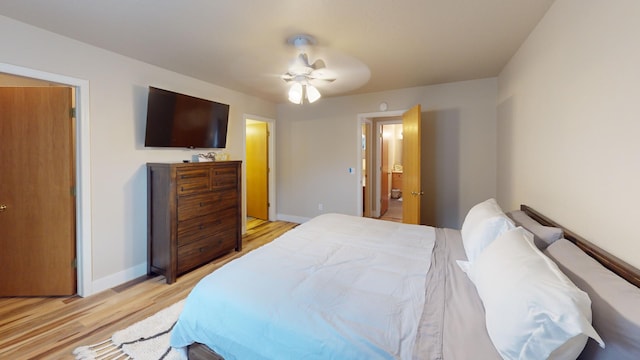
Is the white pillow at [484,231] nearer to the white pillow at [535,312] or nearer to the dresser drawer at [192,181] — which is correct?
the white pillow at [535,312]

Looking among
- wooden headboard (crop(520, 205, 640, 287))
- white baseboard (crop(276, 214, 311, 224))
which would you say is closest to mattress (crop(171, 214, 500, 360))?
wooden headboard (crop(520, 205, 640, 287))

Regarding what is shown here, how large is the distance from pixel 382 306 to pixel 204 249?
104 inches

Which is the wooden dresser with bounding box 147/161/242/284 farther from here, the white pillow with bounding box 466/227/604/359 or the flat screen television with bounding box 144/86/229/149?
the white pillow with bounding box 466/227/604/359

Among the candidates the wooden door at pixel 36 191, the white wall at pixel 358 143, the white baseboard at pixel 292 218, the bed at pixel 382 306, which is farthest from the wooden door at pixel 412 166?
the wooden door at pixel 36 191

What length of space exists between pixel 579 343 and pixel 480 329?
30 cm

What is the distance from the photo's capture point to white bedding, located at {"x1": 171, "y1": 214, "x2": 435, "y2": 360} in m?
1.04

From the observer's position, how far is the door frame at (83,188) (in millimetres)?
2492

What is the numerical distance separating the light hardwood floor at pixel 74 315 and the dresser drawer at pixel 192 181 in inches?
38.2

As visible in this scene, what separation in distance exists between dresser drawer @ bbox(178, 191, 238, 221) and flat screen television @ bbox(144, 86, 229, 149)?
0.73 metres

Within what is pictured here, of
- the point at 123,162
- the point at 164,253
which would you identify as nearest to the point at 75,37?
the point at 123,162

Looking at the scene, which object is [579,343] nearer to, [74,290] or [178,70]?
[74,290]

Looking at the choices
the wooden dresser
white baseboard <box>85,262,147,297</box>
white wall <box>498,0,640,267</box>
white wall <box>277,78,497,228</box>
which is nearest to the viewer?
white wall <box>498,0,640,267</box>

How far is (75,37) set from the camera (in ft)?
7.79

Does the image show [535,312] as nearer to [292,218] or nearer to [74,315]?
[74,315]
